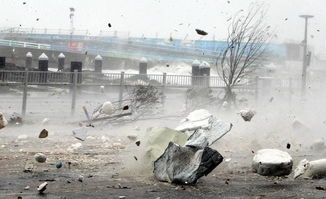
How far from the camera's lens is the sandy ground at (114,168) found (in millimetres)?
5125

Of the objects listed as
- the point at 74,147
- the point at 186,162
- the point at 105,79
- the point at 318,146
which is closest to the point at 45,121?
the point at 105,79

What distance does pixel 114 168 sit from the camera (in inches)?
250

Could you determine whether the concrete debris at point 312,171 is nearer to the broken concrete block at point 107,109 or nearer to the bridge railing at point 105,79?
the broken concrete block at point 107,109

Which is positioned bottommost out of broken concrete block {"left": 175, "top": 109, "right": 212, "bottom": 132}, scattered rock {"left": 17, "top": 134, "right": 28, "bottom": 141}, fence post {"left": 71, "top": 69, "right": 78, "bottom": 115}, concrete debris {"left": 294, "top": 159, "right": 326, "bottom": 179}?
concrete debris {"left": 294, "top": 159, "right": 326, "bottom": 179}

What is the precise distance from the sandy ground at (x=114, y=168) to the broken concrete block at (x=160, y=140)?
0.18 meters

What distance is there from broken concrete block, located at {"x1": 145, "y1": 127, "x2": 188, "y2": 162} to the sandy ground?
177 mm

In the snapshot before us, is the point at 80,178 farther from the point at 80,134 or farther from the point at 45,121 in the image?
the point at 45,121

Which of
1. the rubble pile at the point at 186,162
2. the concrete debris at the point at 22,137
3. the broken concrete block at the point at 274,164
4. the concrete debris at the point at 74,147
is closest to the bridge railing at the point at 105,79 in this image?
the concrete debris at the point at 22,137

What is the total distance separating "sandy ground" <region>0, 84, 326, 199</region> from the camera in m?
5.12

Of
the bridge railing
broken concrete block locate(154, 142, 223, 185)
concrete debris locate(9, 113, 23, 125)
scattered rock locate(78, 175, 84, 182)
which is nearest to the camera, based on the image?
A: broken concrete block locate(154, 142, 223, 185)

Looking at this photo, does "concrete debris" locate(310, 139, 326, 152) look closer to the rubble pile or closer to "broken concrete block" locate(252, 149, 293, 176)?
"broken concrete block" locate(252, 149, 293, 176)

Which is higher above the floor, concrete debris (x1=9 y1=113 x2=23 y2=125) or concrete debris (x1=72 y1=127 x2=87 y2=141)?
concrete debris (x1=9 y1=113 x2=23 y2=125)

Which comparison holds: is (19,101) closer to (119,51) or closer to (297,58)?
(297,58)

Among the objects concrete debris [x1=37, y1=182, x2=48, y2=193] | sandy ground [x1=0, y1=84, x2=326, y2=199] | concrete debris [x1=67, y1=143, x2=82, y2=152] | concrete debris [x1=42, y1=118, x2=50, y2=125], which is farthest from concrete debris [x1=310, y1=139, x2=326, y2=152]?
concrete debris [x1=42, y1=118, x2=50, y2=125]
